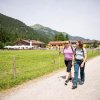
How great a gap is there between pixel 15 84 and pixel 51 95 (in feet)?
10.4

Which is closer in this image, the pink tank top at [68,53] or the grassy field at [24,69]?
the pink tank top at [68,53]

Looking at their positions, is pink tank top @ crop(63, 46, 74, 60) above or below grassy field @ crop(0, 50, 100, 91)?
above

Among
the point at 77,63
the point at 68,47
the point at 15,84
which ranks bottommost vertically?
the point at 15,84

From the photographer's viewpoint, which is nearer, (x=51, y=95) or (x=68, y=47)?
(x=51, y=95)

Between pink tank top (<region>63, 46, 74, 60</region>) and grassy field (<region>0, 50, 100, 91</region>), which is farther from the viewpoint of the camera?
grassy field (<region>0, 50, 100, 91</region>)

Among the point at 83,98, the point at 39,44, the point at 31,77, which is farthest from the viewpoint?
the point at 39,44

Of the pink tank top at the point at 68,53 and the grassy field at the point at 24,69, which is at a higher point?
the pink tank top at the point at 68,53

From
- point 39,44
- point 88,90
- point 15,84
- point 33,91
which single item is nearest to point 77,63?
point 88,90

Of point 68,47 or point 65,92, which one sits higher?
point 68,47

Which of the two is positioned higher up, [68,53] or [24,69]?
[68,53]

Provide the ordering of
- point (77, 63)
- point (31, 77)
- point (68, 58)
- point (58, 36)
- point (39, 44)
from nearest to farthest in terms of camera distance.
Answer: point (77, 63), point (68, 58), point (31, 77), point (58, 36), point (39, 44)

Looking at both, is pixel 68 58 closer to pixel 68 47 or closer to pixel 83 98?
pixel 68 47

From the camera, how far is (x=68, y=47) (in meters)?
10.4

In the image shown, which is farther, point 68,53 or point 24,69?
point 24,69
